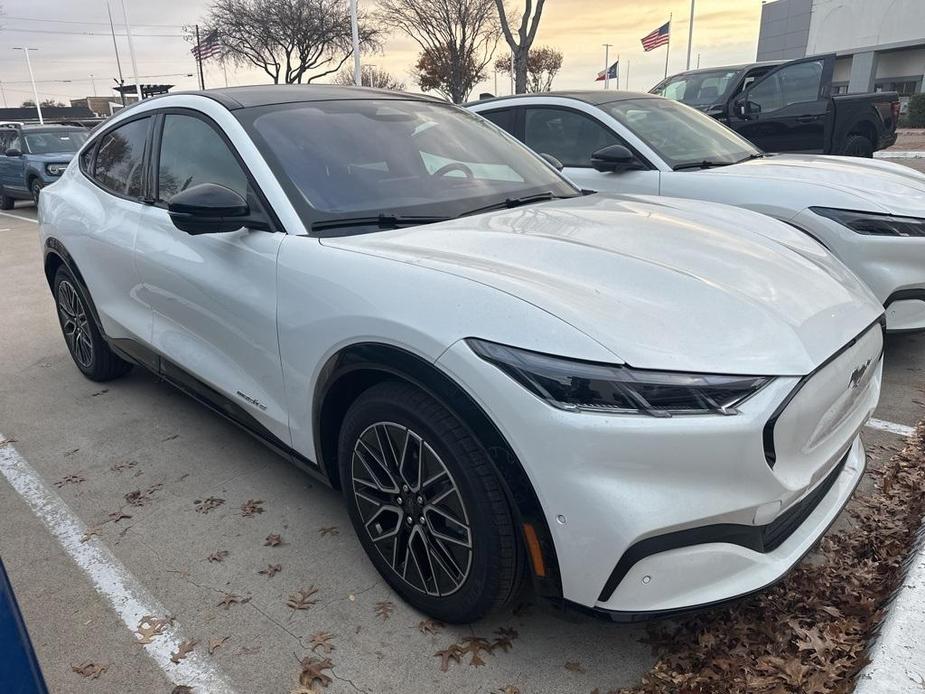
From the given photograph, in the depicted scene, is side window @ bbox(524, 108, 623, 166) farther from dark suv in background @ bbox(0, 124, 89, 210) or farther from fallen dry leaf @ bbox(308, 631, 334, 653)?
dark suv in background @ bbox(0, 124, 89, 210)

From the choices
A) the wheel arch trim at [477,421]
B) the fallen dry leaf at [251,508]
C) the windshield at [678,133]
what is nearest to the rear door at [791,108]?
the windshield at [678,133]

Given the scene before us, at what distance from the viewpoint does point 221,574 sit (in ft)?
8.44

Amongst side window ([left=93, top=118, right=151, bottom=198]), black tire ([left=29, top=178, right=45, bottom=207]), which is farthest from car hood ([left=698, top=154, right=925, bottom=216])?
black tire ([left=29, top=178, right=45, bottom=207])

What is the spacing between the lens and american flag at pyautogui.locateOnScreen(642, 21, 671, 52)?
2942 centimetres

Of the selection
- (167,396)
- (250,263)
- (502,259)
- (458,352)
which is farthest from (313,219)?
(167,396)

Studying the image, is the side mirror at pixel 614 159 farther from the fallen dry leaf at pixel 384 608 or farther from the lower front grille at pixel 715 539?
the fallen dry leaf at pixel 384 608

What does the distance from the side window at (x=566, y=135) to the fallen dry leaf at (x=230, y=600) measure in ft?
13.3

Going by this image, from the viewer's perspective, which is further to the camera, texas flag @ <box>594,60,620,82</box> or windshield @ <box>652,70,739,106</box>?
texas flag @ <box>594,60,620,82</box>

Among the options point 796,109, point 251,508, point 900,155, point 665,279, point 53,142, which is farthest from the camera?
point 900,155

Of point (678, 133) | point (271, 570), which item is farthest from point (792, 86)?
point (271, 570)

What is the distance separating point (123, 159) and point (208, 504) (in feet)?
6.57

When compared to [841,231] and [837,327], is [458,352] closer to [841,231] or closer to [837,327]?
[837,327]

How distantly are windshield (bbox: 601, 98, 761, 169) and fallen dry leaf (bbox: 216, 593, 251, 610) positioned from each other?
3950 mm

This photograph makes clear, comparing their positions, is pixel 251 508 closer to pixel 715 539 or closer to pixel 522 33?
pixel 715 539
